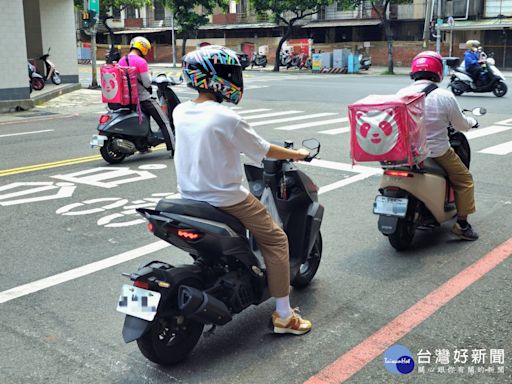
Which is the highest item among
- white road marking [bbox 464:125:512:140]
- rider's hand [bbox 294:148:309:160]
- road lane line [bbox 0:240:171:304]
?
rider's hand [bbox 294:148:309:160]

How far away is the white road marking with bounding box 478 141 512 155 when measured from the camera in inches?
397

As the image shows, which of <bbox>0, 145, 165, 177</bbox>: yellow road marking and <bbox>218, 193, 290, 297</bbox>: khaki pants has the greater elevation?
<bbox>218, 193, 290, 297</bbox>: khaki pants

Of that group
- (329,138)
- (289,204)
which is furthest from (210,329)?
(329,138)

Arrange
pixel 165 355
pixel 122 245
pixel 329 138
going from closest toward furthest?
pixel 165 355 → pixel 122 245 → pixel 329 138

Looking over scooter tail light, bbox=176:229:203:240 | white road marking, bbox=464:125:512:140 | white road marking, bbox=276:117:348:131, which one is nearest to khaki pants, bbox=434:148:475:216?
scooter tail light, bbox=176:229:203:240

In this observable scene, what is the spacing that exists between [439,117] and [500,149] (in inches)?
219

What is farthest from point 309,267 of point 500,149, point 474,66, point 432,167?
point 474,66

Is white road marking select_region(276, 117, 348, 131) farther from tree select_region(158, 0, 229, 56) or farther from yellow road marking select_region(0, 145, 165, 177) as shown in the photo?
tree select_region(158, 0, 229, 56)

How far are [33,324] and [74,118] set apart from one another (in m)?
12.2

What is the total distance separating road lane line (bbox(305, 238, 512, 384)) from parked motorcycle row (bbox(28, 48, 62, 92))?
18595mm

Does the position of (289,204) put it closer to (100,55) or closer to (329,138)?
(329,138)

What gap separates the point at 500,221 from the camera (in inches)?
248

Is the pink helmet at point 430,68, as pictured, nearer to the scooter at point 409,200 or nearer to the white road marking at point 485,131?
the scooter at point 409,200

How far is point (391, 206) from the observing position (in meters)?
5.23
